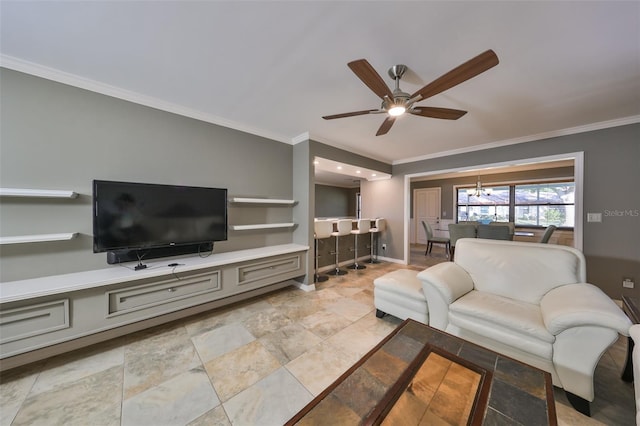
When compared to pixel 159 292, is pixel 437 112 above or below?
above

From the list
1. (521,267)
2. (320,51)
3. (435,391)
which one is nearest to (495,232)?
(521,267)

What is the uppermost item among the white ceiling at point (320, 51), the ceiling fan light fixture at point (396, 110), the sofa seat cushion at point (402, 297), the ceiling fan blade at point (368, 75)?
the white ceiling at point (320, 51)

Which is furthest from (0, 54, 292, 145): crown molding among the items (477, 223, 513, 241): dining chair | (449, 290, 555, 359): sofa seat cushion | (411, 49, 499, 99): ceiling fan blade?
(477, 223, 513, 241): dining chair

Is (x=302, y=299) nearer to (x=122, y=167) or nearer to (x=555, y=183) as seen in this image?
(x=122, y=167)

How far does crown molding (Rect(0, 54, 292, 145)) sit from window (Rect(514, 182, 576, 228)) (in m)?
7.49

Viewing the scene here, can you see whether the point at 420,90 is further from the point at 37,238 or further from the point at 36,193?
the point at 37,238

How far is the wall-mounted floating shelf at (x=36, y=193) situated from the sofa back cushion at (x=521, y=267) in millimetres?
3936

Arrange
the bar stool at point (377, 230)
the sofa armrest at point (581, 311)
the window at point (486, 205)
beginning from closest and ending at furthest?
the sofa armrest at point (581, 311) < the bar stool at point (377, 230) < the window at point (486, 205)

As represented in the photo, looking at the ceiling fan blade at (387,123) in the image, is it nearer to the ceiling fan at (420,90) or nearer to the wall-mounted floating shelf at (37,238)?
the ceiling fan at (420,90)

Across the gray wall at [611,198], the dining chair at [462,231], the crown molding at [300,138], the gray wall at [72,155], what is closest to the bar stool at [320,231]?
the crown molding at [300,138]

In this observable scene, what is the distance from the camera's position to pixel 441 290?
6.35 ft

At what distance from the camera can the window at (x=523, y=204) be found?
5.56 metres

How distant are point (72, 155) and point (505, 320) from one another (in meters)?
4.00

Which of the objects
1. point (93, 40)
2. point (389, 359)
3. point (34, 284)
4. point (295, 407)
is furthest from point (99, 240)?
point (389, 359)
